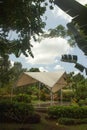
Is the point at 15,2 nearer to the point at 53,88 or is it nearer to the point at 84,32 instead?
the point at 84,32

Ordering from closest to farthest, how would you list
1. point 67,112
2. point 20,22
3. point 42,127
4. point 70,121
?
point 20,22, point 42,127, point 70,121, point 67,112

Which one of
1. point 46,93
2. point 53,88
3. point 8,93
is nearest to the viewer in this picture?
point 53,88

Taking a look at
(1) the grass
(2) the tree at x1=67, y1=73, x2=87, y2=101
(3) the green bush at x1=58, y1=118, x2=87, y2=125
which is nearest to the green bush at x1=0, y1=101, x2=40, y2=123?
(1) the grass

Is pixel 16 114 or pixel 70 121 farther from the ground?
pixel 16 114

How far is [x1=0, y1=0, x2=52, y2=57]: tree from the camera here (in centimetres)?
1652

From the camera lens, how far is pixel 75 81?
36562mm

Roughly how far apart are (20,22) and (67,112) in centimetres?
867

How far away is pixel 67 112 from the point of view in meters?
25.2

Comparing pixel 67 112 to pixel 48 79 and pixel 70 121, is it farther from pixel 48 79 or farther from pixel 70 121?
pixel 48 79

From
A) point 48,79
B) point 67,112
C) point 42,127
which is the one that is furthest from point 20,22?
point 48,79

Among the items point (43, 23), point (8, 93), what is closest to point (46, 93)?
point (8, 93)

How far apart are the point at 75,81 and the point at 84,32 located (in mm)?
26092

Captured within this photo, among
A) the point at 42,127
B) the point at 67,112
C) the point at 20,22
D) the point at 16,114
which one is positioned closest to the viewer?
the point at 20,22

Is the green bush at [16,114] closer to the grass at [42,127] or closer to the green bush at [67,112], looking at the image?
the grass at [42,127]
